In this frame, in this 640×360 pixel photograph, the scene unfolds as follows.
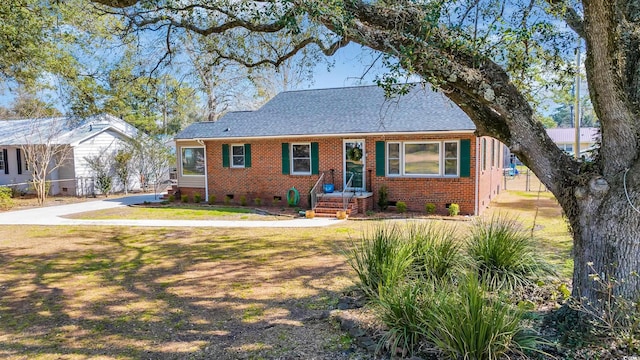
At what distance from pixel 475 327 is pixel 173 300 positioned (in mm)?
4216

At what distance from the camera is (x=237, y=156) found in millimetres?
17266

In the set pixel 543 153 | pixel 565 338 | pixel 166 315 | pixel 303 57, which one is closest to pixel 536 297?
pixel 565 338

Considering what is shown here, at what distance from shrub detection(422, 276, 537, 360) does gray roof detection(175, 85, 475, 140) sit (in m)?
9.75

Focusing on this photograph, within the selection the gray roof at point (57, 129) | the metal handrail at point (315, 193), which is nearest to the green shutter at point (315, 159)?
the metal handrail at point (315, 193)

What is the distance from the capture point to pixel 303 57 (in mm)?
9391

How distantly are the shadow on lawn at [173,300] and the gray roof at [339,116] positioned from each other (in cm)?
643

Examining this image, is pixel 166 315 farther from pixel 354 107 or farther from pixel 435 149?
pixel 354 107

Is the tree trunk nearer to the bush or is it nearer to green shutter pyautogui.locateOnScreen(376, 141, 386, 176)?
green shutter pyautogui.locateOnScreen(376, 141, 386, 176)

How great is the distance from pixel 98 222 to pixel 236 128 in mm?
6487

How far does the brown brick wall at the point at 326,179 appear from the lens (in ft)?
44.9

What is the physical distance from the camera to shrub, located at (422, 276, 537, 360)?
10.7ft

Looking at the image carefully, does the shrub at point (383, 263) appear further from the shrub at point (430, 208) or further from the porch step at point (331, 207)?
the shrub at point (430, 208)

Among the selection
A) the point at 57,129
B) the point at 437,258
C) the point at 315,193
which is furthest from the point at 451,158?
the point at 57,129

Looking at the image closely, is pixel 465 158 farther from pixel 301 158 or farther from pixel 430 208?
pixel 301 158
